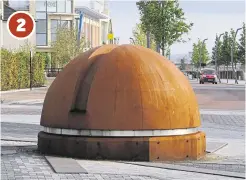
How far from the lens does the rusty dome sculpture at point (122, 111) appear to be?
9.97 meters

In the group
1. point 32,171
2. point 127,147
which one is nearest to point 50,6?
point 127,147

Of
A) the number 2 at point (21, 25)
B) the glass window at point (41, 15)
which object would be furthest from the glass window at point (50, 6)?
the number 2 at point (21, 25)

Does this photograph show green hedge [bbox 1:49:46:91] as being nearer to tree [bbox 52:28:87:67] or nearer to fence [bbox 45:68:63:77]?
tree [bbox 52:28:87:67]

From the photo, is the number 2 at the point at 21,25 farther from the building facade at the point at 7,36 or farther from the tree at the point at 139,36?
the tree at the point at 139,36

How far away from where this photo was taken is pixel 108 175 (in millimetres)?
8398

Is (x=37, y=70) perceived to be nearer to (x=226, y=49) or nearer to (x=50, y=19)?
(x=50, y=19)

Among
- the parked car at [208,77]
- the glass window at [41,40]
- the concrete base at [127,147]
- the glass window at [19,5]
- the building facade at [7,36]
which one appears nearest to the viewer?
the concrete base at [127,147]

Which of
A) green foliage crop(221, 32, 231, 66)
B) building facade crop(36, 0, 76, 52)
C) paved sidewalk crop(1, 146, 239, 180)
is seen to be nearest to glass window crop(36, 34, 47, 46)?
building facade crop(36, 0, 76, 52)

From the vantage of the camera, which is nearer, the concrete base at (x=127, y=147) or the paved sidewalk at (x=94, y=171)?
the paved sidewalk at (x=94, y=171)

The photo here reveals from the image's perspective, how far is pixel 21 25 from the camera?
22.3 metres

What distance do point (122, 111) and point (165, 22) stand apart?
44.3 meters

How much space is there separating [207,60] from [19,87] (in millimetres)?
95769

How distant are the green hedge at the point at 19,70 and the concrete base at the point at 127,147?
25713 mm

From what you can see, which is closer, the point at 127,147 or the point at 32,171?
the point at 32,171
